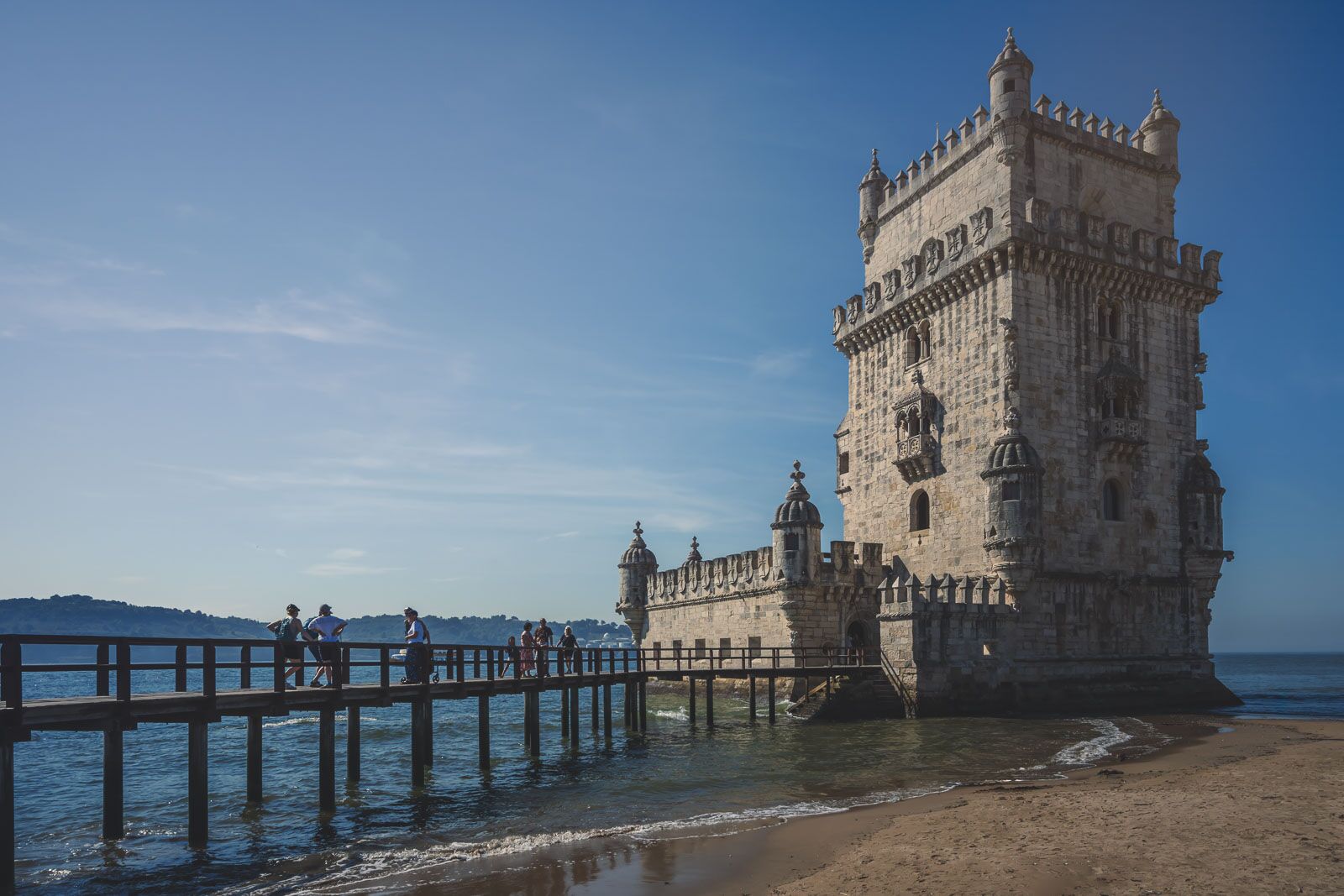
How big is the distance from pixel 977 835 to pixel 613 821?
620 cm

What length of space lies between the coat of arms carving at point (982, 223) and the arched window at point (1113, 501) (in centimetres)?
957

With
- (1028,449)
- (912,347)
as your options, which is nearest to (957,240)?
(912,347)

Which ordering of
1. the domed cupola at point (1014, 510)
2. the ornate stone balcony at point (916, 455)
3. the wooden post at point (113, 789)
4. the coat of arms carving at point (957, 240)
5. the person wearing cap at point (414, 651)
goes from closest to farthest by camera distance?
the wooden post at point (113, 789) < the person wearing cap at point (414, 651) < the domed cupola at point (1014, 510) < the coat of arms carving at point (957, 240) < the ornate stone balcony at point (916, 455)

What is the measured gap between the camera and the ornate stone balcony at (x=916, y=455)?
35.7 m

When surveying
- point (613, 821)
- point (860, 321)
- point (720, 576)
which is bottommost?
point (613, 821)

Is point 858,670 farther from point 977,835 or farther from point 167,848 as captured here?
point 167,848

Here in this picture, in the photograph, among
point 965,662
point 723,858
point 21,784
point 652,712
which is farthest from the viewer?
point 652,712

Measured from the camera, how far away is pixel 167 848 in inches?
633

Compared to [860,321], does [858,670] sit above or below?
below

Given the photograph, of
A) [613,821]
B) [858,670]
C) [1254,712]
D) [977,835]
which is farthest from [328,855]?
[1254,712]

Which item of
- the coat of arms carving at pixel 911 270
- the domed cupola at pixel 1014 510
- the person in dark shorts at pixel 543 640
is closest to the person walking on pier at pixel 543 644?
the person in dark shorts at pixel 543 640

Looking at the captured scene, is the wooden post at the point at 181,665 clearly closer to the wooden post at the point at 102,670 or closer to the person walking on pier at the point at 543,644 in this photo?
the wooden post at the point at 102,670

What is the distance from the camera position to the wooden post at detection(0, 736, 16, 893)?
12539 millimetres

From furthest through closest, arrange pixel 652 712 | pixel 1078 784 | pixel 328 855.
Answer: pixel 652 712, pixel 1078 784, pixel 328 855
